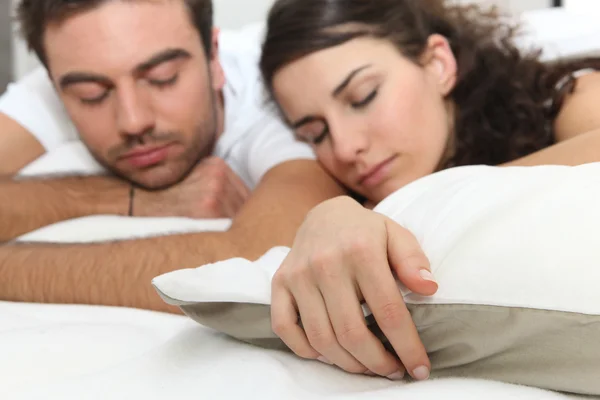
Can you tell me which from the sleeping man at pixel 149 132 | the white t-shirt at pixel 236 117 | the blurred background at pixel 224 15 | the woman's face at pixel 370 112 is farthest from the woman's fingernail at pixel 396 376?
Answer: the blurred background at pixel 224 15

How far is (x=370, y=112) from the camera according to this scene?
1.05 metres

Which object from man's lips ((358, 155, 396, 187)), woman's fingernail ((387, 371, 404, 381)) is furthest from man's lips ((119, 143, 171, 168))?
woman's fingernail ((387, 371, 404, 381))

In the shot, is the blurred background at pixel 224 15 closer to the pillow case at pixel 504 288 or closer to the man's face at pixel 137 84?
the man's face at pixel 137 84

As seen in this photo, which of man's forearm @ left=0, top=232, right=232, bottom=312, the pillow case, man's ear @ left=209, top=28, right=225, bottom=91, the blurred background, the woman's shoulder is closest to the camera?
the pillow case

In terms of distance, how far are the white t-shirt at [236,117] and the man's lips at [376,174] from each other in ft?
0.63

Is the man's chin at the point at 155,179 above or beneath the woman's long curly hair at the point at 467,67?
beneath

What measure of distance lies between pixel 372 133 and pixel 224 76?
0.60 meters

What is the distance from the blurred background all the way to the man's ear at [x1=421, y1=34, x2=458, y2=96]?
34.6 inches

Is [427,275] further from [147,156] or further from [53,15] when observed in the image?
[53,15]

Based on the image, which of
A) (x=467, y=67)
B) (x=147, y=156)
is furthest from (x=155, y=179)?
(x=467, y=67)

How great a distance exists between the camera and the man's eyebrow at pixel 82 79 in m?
1.18

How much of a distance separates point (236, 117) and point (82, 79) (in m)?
0.40

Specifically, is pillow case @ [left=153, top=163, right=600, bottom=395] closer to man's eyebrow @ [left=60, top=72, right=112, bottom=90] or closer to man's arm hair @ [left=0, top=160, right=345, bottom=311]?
man's arm hair @ [left=0, top=160, right=345, bottom=311]

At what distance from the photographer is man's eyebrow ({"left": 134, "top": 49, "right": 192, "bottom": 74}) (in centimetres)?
118
